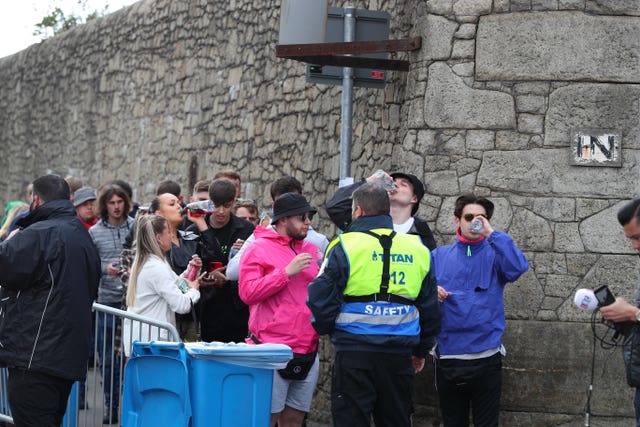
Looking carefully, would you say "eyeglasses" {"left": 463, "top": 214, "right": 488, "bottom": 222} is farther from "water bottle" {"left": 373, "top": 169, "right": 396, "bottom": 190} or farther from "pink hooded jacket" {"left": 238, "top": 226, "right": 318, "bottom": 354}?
"pink hooded jacket" {"left": 238, "top": 226, "right": 318, "bottom": 354}

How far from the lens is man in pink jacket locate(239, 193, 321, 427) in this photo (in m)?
6.39

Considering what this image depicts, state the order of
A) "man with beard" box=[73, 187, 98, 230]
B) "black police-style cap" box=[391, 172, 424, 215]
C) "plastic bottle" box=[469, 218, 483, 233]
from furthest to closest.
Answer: "man with beard" box=[73, 187, 98, 230]
"black police-style cap" box=[391, 172, 424, 215]
"plastic bottle" box=[469, 218, 483, 233]

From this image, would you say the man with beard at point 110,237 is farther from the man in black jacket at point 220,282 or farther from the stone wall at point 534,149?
the stone wall at point 534,149

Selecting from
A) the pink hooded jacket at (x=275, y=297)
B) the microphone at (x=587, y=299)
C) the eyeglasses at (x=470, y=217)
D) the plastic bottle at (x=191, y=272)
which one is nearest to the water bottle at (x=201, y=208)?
the plastic bottle at (x=191, y=272)

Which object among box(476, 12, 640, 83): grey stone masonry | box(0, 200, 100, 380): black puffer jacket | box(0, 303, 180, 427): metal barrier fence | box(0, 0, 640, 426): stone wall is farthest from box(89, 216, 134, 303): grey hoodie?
box(476, 12, 640, 83): grey stone masonry

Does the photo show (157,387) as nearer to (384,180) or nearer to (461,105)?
(384,180)

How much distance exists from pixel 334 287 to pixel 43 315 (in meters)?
1.53

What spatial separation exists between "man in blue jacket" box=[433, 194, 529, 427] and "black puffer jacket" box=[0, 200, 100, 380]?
6.85 ft

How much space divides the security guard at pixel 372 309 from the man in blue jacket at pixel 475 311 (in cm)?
79

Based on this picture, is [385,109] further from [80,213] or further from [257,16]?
[257,16]

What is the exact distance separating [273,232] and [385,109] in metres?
2.34

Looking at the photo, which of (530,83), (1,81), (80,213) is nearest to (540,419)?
(530,83)

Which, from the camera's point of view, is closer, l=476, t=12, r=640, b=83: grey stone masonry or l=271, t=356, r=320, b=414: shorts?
l=271, t=356, r=320, b=414: shorts

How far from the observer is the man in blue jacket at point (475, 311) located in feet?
21.5
